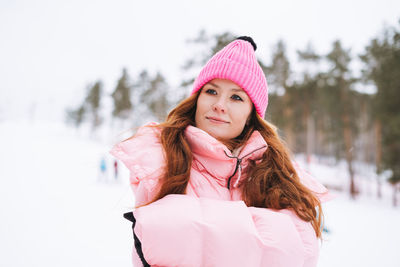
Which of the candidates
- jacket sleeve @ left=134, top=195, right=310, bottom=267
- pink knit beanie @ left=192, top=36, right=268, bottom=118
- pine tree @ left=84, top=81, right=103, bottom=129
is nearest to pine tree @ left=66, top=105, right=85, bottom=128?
pine tree @ left=84, top=81, right=103, bottom=129

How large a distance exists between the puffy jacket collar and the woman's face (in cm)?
17

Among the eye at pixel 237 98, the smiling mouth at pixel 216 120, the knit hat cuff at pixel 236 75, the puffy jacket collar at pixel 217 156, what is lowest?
the puffy jacket collar at pixel 217 156

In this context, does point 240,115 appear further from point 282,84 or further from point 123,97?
point 123,97

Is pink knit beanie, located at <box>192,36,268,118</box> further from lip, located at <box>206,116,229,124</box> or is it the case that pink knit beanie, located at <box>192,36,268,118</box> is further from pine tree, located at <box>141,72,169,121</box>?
pine tree, located at <box>141,72,169,121</box>

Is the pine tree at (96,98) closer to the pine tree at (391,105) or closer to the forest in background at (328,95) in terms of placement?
the forest in background at (328,95)

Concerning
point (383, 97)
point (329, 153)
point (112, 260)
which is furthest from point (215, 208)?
point (329, 153)

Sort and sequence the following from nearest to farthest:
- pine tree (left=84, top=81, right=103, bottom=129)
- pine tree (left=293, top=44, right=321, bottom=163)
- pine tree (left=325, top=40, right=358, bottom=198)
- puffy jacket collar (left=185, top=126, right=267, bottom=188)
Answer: puffy jacket collar (left=185, top=126, right=267, bottom=188) < pine tree (left=325, top=40, right=358, bottom=198) < pine tree (left=293, top=44, right=321, bottom=163) < pine tree (left=84, top=81, right=103, bottom=129)

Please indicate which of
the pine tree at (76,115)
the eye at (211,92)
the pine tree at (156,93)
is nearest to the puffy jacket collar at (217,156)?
the eye at (211,92)

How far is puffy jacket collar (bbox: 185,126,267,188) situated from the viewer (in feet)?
4.85

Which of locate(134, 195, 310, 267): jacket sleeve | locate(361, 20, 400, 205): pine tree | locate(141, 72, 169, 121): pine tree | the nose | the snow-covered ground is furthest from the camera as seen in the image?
locate(141, 72, 169, 121): pine tree

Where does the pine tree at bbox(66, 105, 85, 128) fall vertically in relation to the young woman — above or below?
below

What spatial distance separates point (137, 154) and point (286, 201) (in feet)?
3.66

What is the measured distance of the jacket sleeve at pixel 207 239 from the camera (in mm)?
1004

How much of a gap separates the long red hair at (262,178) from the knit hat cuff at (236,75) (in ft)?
1.28
